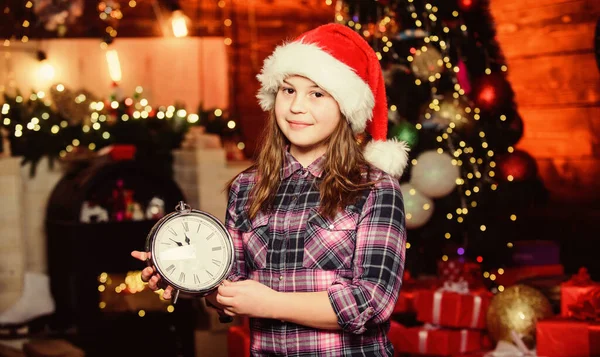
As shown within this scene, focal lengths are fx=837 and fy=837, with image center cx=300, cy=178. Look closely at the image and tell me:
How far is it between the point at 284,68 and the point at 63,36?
5.41 m

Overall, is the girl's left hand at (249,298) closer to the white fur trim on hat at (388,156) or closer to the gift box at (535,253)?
the white fur trim on hat at (388,156)

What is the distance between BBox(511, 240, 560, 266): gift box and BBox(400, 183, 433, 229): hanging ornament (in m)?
0.78

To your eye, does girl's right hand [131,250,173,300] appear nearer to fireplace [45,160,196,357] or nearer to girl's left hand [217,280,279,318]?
girl's left hand [217,280,279,318]

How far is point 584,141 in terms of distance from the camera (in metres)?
5.20

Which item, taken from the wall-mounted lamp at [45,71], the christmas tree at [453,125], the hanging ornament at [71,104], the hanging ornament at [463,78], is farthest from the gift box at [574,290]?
the wall-mounted lamp at [45,71]

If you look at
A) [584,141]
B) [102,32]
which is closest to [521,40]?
[584,141]

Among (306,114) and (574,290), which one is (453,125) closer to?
(574,290)

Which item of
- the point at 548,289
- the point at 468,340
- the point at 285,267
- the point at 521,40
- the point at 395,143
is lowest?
the point at 468,340

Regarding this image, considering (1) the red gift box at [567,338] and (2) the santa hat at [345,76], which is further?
(1) the red gift box at [567,338]

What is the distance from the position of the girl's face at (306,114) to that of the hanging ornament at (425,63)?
251 centimetres

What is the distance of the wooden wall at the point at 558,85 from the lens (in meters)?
5.11

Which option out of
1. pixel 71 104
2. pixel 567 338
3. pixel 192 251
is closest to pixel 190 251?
pixel 192 251

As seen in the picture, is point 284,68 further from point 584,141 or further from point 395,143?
point 584,141

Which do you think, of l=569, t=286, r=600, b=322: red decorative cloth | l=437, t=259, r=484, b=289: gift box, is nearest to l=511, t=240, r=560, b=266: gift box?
l=437, t=259, r=484, b=289: gift box
